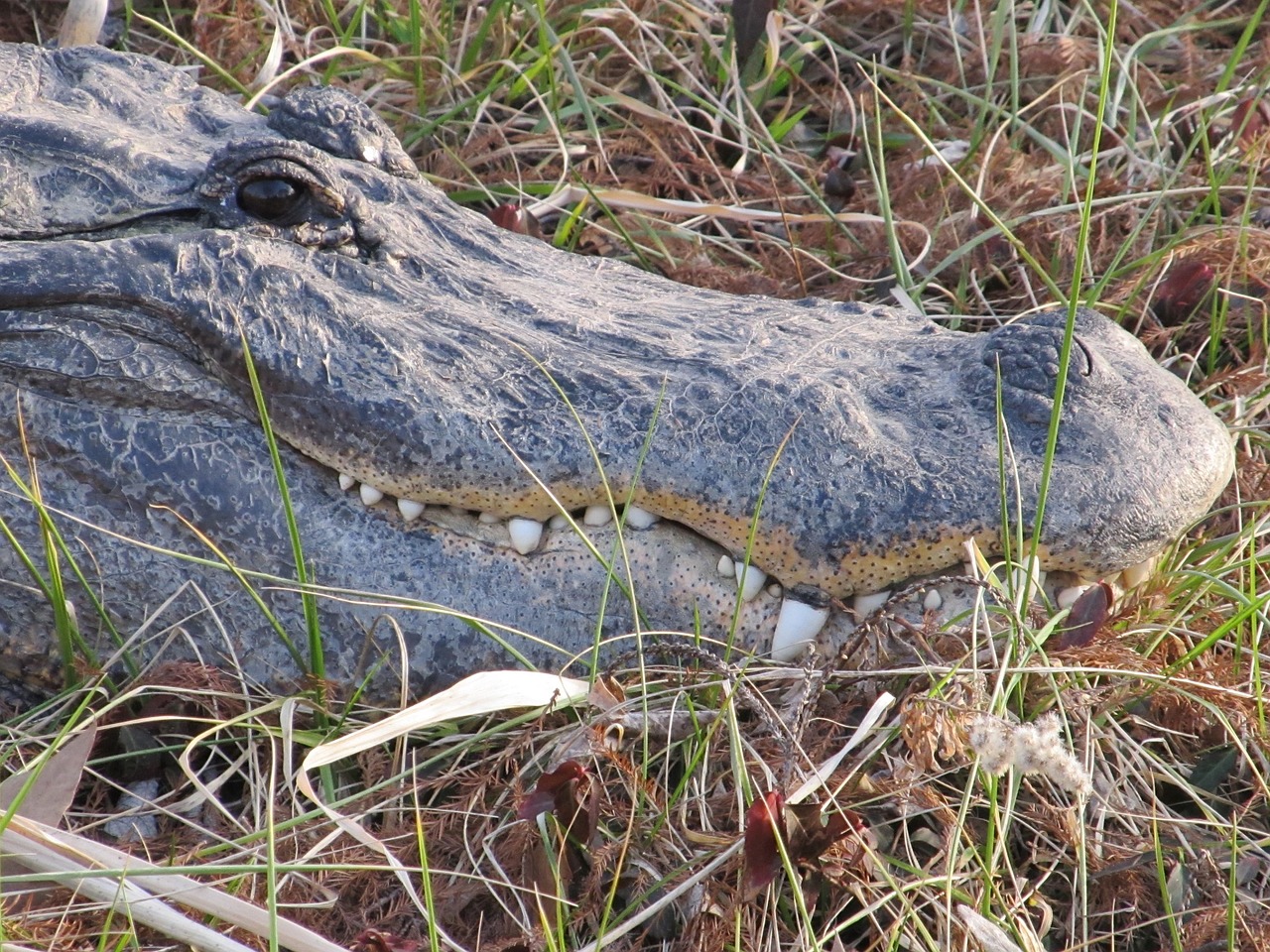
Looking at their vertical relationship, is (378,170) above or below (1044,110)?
above

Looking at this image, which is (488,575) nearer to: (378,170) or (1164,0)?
(378,170)

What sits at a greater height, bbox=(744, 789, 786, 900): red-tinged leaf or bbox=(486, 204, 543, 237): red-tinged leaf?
bbox=(744, 789, 786, 900): red-tinged leaf

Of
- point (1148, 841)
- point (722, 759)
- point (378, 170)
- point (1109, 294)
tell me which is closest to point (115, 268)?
point (378, 170)

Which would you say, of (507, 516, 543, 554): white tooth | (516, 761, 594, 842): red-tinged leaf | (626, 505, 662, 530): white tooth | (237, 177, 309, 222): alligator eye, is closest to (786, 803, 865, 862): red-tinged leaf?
(516, 761, 594, 842): red-tinged leaf

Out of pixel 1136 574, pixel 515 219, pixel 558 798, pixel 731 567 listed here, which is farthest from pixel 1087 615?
pixel 515 219

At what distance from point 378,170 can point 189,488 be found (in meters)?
0.82

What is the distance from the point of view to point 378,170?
2611 millimetres

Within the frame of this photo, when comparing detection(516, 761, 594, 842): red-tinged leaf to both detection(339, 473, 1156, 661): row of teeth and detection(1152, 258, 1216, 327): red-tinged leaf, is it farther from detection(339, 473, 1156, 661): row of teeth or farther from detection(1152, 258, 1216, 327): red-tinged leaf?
detection(1152, 258, 1216, 327): red-tinged leaf

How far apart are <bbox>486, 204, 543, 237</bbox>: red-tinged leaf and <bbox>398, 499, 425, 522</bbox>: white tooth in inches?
57.8

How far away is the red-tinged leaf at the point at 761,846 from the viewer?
171 cm

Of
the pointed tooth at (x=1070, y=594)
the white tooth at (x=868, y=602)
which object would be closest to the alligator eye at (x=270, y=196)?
the white tooth at (x=868, y=602)

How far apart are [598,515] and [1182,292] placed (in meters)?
2.07

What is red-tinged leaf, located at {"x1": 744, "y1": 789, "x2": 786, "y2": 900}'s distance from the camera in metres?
1.71

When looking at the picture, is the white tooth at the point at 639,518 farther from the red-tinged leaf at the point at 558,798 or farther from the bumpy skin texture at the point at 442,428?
the red-tinged leaf at the point at 558,798
